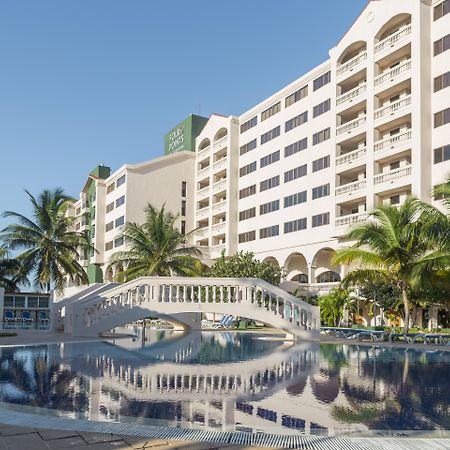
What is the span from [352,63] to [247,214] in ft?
60.6

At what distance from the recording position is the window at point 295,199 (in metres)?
44.8

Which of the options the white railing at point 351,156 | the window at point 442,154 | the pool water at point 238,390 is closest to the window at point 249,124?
the white railing at point 351,156

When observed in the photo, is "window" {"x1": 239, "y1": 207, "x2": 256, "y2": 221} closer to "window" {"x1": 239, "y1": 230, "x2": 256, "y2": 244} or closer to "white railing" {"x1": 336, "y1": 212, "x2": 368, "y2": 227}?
"window" {"x1": 239, "y1": 230, "x2": 256, "y2": 244}

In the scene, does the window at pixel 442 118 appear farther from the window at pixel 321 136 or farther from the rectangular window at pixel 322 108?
the rectangular window at pixel 322 108

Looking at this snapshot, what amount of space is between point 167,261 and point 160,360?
19.9m

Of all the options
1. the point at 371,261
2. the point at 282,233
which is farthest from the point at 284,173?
the point at 371,261

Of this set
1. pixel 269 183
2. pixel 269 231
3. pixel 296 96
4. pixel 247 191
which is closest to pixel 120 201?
pixel 247 191

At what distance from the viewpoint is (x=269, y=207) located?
162 feet

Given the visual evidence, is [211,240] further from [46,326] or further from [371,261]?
[371,261]

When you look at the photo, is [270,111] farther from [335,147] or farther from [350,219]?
[350,219]

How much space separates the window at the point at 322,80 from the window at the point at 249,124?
920 centimetres

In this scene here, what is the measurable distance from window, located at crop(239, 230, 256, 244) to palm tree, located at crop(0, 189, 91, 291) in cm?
2027

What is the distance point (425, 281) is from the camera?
2394cm

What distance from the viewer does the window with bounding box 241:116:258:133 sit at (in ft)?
174
